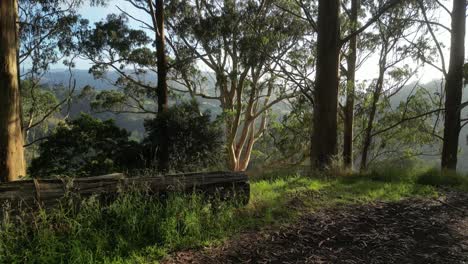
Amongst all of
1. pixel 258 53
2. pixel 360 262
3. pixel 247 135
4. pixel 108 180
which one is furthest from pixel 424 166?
pixel 247 135

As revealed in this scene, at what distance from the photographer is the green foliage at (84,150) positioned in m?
13.7

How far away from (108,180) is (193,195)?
0.74 metres

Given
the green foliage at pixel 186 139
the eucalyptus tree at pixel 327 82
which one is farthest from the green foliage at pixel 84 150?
the eucalyptus tree at pixel 327 82

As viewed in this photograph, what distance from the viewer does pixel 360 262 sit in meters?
2.84

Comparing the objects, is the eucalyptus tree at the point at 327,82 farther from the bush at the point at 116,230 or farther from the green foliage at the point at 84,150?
the green foliage at the point at 84,150

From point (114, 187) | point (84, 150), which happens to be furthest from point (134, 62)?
point (114, 187)

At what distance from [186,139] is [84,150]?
4.15 meters

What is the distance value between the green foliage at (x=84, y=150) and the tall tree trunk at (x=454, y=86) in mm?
9226

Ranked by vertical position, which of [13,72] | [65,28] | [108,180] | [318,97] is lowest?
[108,180]

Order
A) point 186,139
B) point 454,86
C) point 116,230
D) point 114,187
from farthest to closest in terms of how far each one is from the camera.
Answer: point 186,139, point 454,86, point 114,187, point 116,230

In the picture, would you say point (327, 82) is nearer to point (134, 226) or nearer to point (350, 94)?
point (134, 226)

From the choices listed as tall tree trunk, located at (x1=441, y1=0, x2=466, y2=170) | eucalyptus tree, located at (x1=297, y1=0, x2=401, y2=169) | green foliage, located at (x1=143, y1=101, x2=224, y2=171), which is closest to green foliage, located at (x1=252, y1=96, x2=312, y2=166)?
green foliage, located at (x1=143, y1=101, x2=224, y2=171)

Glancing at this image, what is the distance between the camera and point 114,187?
3404mm

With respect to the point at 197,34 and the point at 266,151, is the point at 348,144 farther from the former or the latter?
the point at 266,151
